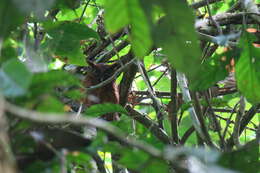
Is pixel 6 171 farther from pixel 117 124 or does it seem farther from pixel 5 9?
pixel 117 124

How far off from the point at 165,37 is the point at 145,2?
0.20ft

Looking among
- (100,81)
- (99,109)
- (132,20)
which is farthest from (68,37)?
(132,20)

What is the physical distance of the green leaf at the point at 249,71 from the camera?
3.25ft

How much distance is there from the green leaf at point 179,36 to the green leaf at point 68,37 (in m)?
0.51

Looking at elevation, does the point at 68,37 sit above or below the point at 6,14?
below

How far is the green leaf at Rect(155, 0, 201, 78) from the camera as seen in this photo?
587mm

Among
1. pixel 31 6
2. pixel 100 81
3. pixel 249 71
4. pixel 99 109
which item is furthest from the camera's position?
pixel 100 81

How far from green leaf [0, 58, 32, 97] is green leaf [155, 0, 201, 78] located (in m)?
0.18

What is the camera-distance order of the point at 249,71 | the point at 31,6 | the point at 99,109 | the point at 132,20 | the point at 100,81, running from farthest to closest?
the point at 100,81, the point at 99,109, the point at 249,71, the point at 132,20, the point at 31,6

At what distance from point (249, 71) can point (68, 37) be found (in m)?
0.45

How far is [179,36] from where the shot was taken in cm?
60

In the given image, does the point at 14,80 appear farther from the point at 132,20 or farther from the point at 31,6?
the point at 132,20

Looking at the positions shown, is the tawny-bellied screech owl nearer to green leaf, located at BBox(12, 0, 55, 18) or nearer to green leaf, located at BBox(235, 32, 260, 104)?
green leaf, located at BBox(235, 32, 260, 104)

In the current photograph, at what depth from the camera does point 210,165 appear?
0.51 metres
